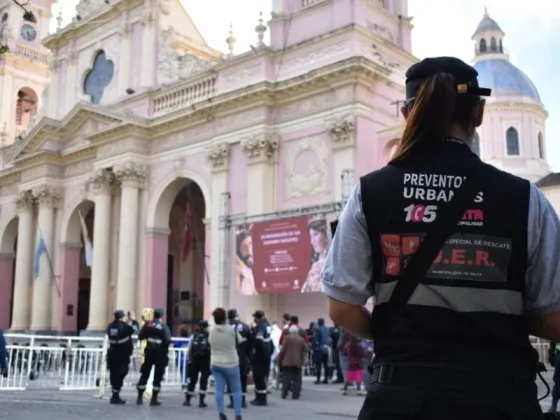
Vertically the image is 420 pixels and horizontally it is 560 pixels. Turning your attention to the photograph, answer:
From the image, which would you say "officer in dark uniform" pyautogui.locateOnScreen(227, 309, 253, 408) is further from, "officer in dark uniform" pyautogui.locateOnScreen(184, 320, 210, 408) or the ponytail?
the ponytail

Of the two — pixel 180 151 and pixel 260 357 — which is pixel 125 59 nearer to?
pixel 180 151

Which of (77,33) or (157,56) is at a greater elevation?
(77,33)

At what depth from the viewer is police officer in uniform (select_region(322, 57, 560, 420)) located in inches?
74.1

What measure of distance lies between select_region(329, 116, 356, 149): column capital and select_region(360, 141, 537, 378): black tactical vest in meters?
17.4

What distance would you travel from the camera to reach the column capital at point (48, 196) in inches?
1113

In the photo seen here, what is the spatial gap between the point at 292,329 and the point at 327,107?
8.57m

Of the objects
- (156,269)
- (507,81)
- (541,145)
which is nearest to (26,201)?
(156,269)

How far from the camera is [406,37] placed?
22828 millimetres

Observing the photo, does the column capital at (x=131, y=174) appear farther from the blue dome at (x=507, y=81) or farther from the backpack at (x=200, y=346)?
the blue dome at (x=507, y=81)

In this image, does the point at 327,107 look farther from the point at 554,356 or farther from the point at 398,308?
the point at 398,308

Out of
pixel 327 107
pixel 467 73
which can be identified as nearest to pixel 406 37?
pixel 327 107

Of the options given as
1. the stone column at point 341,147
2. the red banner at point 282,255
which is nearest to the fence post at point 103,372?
the red banner at point 282,255

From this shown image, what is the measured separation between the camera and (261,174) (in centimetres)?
2120

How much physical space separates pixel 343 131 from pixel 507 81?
29.7 metres
